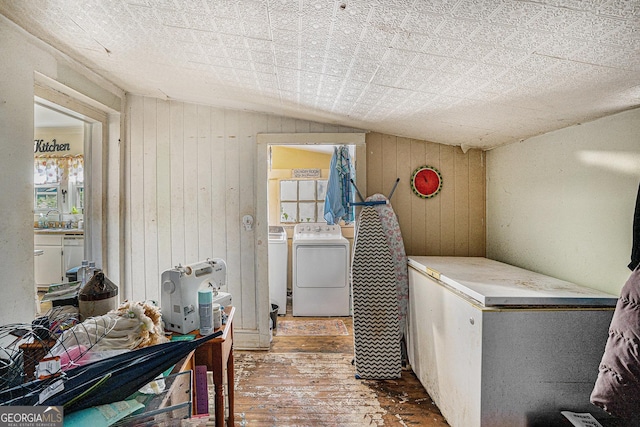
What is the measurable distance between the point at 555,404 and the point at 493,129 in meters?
1.56

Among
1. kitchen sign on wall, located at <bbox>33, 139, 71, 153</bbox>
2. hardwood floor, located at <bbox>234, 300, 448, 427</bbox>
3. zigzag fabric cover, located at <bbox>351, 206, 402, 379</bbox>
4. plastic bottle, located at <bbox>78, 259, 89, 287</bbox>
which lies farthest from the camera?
kitchen sign on wall, located at <bbox>33, 139, 71, 153</bbox>

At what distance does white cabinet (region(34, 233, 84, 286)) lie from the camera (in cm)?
395

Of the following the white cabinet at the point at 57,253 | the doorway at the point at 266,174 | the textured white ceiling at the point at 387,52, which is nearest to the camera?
the textured white ceiling at the point at 387,52

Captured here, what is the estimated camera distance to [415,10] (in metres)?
1.02

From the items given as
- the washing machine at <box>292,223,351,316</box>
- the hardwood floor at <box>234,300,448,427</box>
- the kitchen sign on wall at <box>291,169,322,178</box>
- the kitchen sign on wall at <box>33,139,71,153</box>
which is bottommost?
the hardwood floor at <box>234,300,448,427</box>

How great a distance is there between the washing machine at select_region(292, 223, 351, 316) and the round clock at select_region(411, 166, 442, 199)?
120cm

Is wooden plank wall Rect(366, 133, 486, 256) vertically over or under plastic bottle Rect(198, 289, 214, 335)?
over

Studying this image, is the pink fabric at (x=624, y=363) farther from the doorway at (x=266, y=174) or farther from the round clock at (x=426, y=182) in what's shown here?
the doorway at (x=266, y=174)

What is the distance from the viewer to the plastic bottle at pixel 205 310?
1619mm

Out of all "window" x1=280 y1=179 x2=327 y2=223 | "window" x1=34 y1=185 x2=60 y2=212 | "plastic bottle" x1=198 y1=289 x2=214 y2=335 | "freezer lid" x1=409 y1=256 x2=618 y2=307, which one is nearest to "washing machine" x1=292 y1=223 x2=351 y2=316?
"window" x1=280 y1=179 x2=327 y2=223

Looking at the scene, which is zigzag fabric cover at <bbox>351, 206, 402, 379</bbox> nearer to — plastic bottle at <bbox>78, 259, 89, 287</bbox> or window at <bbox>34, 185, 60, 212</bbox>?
plastic bottle at <bbox>78, 259, 89, 287</bbox>

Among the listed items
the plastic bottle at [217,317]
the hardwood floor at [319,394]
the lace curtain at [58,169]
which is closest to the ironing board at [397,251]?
the hardwood floor at [319,394]

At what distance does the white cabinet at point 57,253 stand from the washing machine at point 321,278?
2.60m

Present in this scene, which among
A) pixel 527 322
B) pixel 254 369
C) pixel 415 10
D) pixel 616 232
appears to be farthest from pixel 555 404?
pixel 254 369
